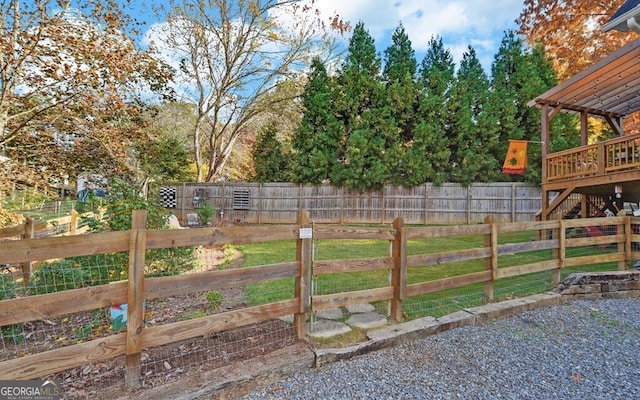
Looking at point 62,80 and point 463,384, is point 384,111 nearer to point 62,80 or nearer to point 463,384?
point 62,80

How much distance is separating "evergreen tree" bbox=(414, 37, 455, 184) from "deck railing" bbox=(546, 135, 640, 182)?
5202 millimetres

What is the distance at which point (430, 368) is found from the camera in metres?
2.58

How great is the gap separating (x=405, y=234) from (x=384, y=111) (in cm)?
1151

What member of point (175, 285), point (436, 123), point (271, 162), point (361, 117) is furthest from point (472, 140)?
point (175, 285)

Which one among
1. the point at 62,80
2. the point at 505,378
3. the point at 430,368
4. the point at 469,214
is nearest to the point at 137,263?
the point at 430,368

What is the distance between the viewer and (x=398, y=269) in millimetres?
3305

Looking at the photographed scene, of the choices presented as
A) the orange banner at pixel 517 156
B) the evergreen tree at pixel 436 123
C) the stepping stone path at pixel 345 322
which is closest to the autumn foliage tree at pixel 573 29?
the evergreen tree at pixel 436 123

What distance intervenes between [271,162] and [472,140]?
8938mm

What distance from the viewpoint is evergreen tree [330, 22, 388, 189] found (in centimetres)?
1352

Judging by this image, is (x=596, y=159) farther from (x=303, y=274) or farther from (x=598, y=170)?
(x=303, y=274)

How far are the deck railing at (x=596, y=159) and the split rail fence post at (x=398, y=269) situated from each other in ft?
20.6

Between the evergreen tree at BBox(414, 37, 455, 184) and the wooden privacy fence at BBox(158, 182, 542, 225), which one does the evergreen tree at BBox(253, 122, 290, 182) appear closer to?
the wooden privacy fence at BBox(158, 182, 542, 225)

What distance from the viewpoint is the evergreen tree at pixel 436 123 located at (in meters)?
13.6

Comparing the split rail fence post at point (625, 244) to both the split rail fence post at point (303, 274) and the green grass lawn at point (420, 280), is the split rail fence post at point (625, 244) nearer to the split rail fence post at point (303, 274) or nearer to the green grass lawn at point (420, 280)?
the green grass lawn at point (420, 280)
